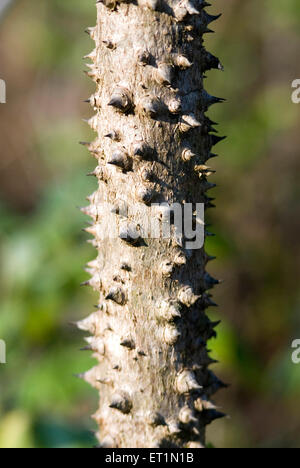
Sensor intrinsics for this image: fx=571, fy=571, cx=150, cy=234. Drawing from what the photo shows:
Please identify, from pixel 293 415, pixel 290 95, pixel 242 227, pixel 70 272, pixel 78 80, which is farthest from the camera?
pixel 78 80

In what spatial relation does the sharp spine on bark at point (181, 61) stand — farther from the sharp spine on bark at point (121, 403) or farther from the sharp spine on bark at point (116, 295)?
the sharp spine on bark at point (121, 403)

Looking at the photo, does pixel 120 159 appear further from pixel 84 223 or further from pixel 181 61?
pixel 84 223

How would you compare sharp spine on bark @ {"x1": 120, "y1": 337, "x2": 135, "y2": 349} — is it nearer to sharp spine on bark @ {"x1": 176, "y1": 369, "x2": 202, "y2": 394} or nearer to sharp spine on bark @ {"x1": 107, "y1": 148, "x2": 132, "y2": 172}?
sharp spine on bark @ {"x1": 176, "y1": 369, "x2": 202, "y2": 394}

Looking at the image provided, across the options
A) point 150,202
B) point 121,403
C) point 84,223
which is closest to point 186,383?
point 121,403

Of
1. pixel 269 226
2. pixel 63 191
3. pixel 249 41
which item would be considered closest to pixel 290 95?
pixel 249 41

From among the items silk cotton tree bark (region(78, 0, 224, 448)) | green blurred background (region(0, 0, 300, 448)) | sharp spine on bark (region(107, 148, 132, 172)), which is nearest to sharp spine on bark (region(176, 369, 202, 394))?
silk cotton tree bark (region(78, 0, 224, 448))

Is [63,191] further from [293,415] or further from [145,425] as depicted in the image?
[293,415]

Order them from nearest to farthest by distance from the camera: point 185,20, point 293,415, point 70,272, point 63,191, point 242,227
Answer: point 185,20, point 70,272, point 63,191, point 293,415, point 242,227
